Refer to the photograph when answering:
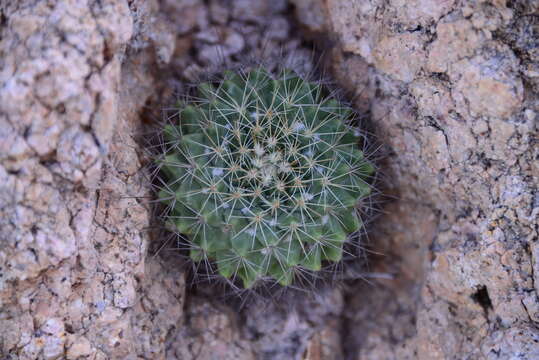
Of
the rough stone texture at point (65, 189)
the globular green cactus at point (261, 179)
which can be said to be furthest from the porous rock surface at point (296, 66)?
the globular green cactus at point (261, 179)

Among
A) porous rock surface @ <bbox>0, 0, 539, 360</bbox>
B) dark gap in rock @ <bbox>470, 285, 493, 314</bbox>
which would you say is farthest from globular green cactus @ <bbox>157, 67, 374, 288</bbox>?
dark gap in rock @ <bbox>470, 285, 493, 314</bbox>

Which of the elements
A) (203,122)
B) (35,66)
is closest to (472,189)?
(203,122)

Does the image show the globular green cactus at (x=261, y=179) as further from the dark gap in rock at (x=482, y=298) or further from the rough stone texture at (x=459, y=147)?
the dark gap in rock at (x=482, y=298)

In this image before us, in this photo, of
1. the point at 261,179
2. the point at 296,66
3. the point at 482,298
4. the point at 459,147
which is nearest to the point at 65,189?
the point at 261,179

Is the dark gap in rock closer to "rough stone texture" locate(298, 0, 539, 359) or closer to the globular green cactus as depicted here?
"rough stone texture" locate(298, 0, 539, 359)

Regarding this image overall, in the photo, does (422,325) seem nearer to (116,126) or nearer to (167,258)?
(167,258)

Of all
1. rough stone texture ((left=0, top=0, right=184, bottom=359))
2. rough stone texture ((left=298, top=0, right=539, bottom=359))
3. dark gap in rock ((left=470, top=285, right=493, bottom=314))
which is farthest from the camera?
dark gap in rock ((left=470, top=285, right=493, bottom=314))

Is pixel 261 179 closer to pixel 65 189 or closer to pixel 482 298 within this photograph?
pixel 65 189
